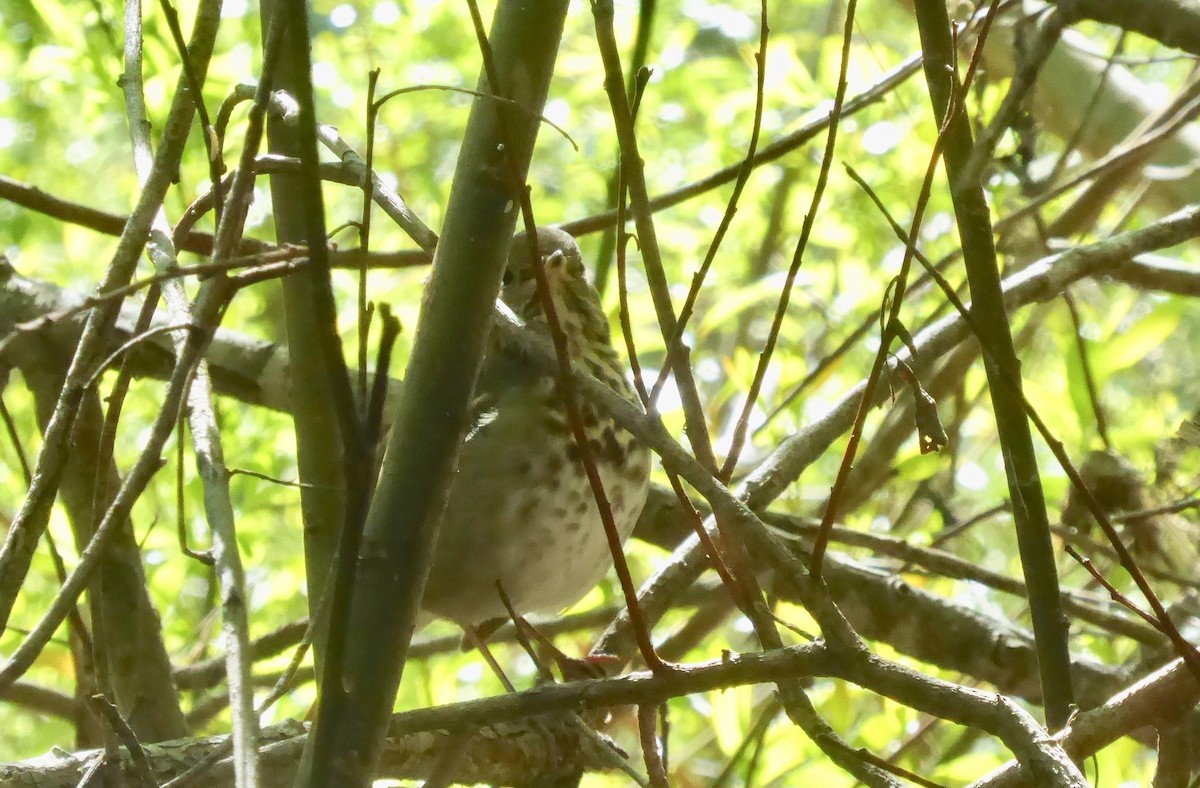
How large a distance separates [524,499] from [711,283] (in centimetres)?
215

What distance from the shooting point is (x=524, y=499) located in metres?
1.81

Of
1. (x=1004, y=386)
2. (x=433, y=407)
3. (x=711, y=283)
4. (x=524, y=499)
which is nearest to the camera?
Answer: (x=433, y=407)

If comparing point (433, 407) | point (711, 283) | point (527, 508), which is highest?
point (711, 283)

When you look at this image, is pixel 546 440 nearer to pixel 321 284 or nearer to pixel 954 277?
pixel 321 284

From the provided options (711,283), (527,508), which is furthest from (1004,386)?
(711,283)

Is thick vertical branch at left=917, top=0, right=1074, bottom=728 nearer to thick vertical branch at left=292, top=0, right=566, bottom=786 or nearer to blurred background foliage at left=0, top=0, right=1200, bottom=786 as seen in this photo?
blurred background foliage at left=0, top=0, right=1200, bottom=786

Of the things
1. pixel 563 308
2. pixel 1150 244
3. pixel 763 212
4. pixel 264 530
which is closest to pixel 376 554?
pixel 1150 244

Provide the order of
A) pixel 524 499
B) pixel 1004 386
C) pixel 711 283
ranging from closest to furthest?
pixel 1004 386, pixel 524 499, pixel 711 283

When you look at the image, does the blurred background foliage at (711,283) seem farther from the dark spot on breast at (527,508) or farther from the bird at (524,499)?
the dark spot on breast at (527,508)

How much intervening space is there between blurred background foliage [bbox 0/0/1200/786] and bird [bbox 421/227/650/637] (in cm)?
30

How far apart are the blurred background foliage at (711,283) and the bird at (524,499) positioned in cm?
30

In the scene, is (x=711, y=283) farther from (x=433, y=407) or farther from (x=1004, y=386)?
(x=433, y=407)

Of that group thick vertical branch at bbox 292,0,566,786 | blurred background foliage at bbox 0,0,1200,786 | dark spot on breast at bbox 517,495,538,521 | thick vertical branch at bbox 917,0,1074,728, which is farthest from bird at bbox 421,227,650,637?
thick vertical branch at bbox 292,0,566,786

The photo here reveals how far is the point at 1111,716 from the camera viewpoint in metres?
1.14
